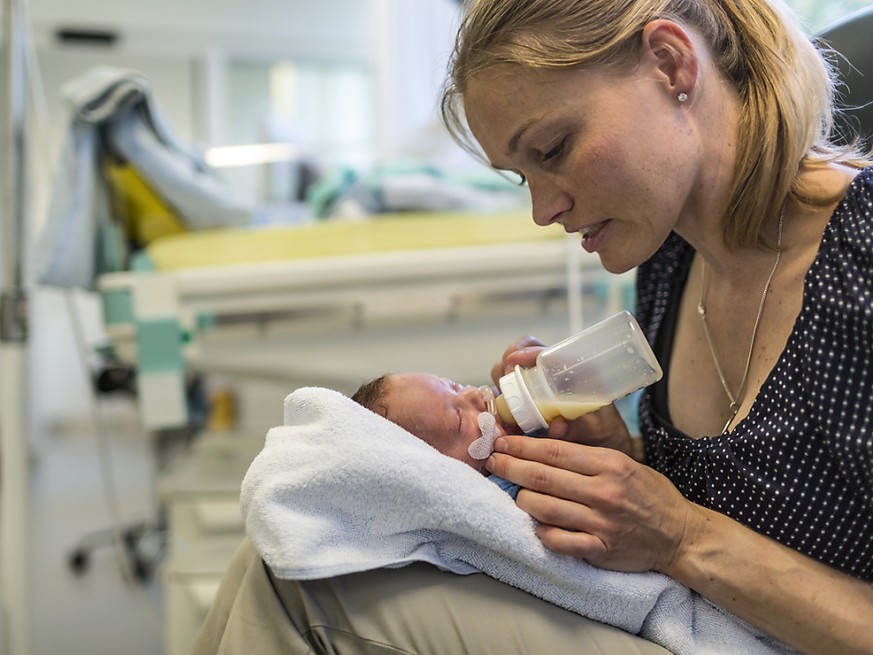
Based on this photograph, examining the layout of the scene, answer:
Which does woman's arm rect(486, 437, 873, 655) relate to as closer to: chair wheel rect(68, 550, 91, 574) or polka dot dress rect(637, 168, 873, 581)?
polka dot dress rect(637, 168, 873, 581)

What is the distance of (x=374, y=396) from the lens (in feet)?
3.15

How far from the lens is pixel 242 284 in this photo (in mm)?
1614

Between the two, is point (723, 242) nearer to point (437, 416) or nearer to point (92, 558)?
point (437, 416)

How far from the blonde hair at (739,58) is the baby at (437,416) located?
0.35 m

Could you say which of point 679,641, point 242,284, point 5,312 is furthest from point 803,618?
point 5,312

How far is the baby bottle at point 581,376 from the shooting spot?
944mm

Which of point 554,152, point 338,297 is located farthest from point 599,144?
point 338,297

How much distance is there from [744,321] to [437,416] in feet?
1.29

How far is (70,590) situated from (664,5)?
8.09 ft

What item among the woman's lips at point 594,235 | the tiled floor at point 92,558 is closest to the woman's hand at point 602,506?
the woman's lips at point 594,235

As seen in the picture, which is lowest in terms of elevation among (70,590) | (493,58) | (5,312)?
(70,590)

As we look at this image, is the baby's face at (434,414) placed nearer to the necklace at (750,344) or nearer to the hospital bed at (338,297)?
the necklace at (750,344)

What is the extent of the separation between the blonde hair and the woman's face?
0.02 meters

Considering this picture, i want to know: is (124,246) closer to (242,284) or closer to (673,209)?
(242,284)
